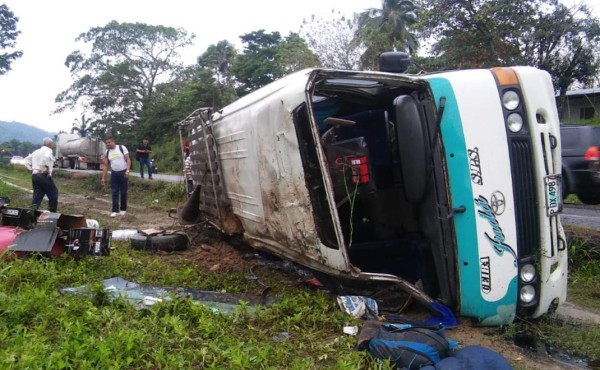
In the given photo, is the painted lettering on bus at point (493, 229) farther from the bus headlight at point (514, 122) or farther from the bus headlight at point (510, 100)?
the bus headlight at point (510, 100)

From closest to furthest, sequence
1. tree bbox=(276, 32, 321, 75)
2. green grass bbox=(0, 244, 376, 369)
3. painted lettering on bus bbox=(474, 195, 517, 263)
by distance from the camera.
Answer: green grass bbox=(0, 244, 376, 369), painted lettering on bus bbox=(474, 195, 517, 263), tree bbox=(276, 32, 321, 75)

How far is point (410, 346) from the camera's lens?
2.77 m

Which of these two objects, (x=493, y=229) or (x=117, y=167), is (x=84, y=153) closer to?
(x=117, y=167)

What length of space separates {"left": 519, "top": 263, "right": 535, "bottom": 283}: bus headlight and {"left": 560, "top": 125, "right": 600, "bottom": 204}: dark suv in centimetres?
633

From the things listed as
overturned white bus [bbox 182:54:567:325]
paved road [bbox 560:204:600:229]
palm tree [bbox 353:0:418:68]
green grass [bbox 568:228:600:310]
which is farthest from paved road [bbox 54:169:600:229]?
palm tree [bbox 353:0:418:68]

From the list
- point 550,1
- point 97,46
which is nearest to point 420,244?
point 550,1

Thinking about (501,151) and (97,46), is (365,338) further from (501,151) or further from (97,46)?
(97,46)

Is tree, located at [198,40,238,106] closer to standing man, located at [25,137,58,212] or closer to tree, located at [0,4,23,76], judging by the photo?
tree, located at [0,4,23,76]

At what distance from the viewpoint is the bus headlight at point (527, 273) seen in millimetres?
3365

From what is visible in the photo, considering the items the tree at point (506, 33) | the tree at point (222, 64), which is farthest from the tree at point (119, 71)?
the tree at point (506, 33)

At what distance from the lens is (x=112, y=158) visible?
30.6 feet

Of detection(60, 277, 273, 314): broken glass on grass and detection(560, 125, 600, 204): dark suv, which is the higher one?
detection(560, 125, 600, 204): dark suv

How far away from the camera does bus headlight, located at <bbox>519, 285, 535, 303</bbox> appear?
3.38 meters

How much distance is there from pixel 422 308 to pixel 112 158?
7142 mm
